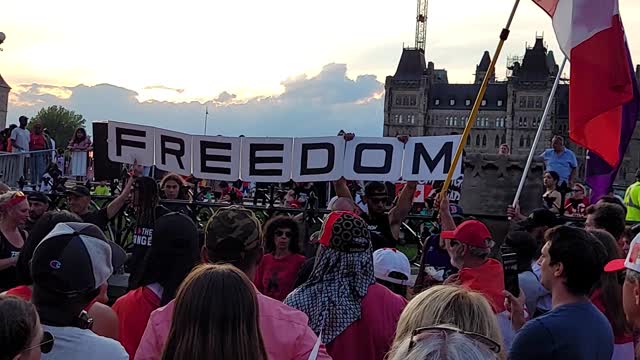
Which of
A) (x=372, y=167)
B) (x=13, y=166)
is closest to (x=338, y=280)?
(x=372, y=167)

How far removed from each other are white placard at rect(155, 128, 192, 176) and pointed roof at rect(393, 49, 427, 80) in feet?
376

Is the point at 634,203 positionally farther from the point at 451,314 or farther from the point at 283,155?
the point at 451,314

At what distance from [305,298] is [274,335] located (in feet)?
2.60

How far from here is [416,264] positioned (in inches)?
373

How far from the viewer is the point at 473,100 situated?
11738 cm

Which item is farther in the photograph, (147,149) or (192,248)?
(147,149)

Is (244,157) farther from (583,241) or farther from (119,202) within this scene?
(583,241)

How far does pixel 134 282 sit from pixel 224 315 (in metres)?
1.93

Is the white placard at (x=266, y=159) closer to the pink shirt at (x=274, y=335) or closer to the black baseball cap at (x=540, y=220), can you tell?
Result: the black baseball cap at (x=540, y=220)

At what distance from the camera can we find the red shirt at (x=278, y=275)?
17.9 feet

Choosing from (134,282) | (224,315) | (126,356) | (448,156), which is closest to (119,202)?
(134,282)

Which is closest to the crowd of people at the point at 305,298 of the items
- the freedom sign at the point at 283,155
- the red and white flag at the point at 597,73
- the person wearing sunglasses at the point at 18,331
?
the person wearing sunglasses at the point at 18,331

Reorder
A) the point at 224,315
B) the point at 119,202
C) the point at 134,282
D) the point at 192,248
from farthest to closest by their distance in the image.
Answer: the point at 119,202
the point at 134,282
the point at 192,248
the point at 224,315

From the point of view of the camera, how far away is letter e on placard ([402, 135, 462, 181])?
8.40 m
